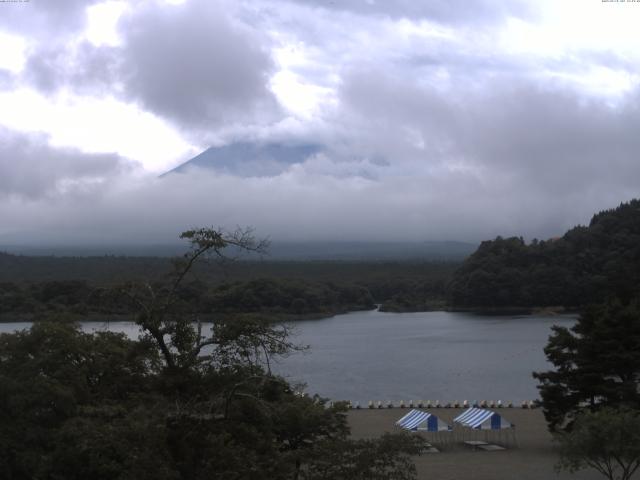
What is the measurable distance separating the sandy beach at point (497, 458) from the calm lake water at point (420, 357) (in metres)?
5.13

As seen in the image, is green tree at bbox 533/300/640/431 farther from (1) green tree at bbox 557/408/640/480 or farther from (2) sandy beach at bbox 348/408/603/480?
(1) green tree at bbox 557/408/640/480

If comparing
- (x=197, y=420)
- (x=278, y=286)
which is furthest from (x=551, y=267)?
(x=197, y=420)

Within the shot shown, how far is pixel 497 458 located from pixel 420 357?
22245mm

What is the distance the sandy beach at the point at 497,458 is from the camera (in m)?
14.2

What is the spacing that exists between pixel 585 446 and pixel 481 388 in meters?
18.0

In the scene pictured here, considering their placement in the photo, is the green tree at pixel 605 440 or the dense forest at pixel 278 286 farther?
the dense forest at pixel 278 286

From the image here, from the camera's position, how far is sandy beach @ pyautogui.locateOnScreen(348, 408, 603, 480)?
14.2m

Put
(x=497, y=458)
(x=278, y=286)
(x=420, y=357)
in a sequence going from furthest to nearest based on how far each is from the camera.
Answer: (x=278, y=286)
(x=420, y=357)
(x=497, y=458)

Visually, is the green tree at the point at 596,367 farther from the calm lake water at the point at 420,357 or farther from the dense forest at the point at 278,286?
the dense forest at the point at 278,286

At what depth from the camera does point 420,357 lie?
38.0m

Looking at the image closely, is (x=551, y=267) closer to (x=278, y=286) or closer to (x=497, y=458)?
(x=278, y=286)

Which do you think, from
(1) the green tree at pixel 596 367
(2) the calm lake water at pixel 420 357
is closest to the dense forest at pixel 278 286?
(2) the calm lake water at pixel 420 357

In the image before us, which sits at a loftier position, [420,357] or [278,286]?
[278,286]

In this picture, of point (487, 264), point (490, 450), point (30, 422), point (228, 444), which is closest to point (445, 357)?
point (490, 450)
